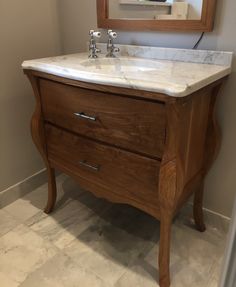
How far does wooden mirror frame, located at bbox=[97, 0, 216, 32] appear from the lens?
116 cm

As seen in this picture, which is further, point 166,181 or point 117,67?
point 117,67

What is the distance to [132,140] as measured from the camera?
1.01m

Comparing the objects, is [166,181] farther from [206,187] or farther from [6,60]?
[6,60]

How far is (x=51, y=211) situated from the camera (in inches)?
63.7

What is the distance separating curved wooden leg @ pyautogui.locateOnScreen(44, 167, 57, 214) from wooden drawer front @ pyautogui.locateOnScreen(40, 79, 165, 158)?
345 millimetres

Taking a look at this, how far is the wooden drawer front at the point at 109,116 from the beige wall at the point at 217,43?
0.49 metres

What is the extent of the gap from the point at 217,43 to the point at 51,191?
1104mm

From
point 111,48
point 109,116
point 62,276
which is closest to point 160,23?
point 111,48

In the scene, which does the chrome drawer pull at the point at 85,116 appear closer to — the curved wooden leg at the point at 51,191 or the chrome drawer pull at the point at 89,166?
the chrome drawer pull at the point at 89,166

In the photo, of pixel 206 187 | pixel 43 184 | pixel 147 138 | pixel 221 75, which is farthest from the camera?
pixel 43 184

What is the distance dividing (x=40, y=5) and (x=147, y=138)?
107cm

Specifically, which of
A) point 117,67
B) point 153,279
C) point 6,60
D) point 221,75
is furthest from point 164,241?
point 6,60

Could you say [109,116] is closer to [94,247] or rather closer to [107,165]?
[107,165]

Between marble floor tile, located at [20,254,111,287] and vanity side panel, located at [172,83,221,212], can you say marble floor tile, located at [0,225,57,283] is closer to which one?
marble floor tile, located at [20,254,111,287]
